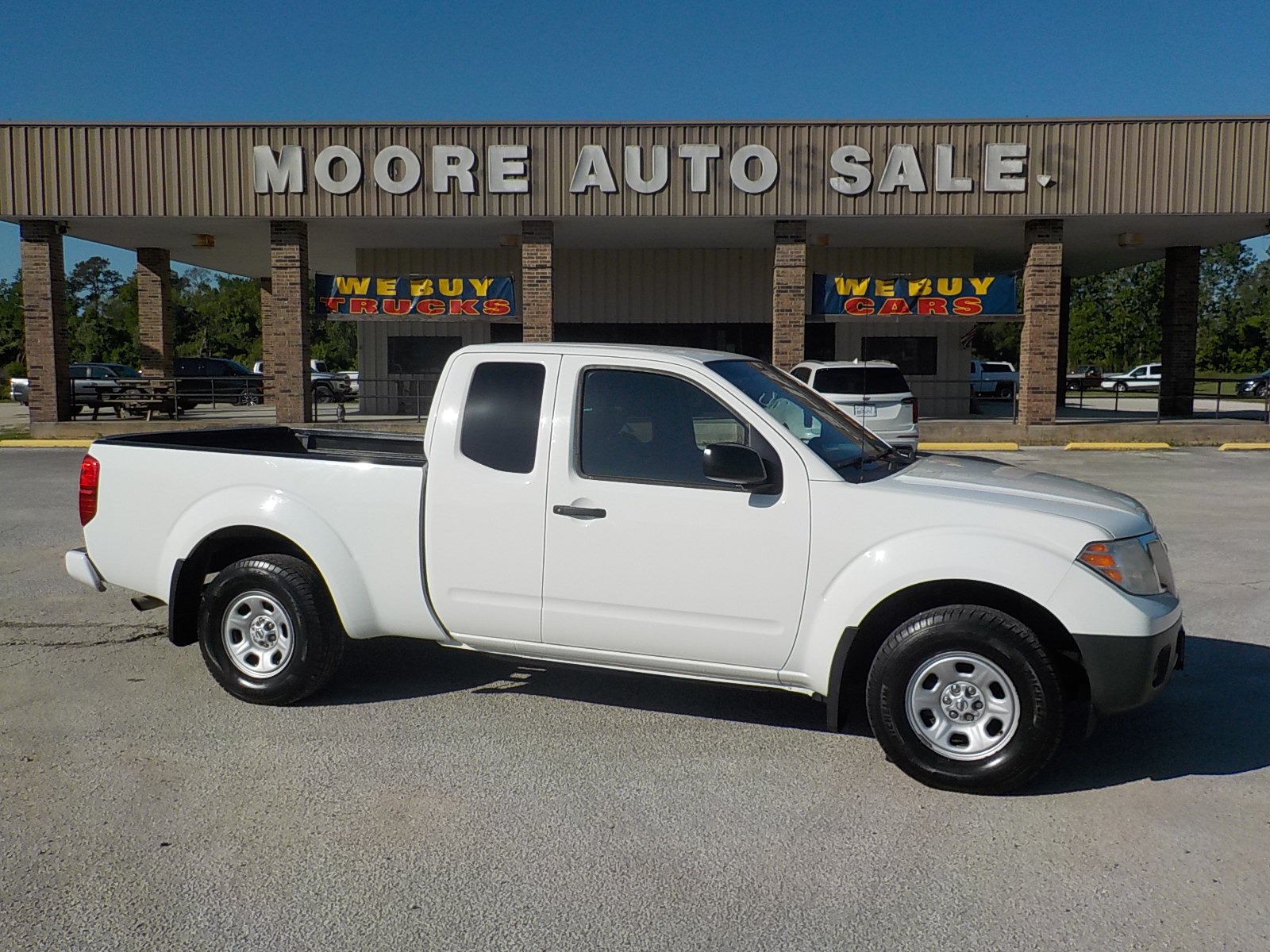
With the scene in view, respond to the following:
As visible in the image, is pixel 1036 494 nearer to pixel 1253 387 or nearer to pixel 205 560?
pixel 205 560

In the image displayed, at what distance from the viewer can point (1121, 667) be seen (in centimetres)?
432

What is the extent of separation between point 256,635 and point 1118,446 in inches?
725

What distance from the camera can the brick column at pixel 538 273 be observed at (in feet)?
69.2

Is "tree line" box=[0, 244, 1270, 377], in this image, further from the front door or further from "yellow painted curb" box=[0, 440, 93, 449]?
the front door

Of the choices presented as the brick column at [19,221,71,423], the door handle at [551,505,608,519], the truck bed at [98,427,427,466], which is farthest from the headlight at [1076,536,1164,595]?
the brick column at [19,221,71,423]

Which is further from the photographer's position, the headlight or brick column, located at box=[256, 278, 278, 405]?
brick column, located at box=[256, 278, 278, 405]

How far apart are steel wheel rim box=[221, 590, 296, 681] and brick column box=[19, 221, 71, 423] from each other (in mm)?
18697

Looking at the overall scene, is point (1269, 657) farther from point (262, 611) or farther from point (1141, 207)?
point (1141, 207)

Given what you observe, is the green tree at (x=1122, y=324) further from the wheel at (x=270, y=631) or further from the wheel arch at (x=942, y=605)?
the wheel at (x=270, y=631)

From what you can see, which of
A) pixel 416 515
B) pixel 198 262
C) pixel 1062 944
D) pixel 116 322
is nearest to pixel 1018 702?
pixel 1062 944

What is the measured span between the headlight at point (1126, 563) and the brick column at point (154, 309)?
1018 inches

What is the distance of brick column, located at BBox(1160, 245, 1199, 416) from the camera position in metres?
24.9

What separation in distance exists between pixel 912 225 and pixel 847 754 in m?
18.6

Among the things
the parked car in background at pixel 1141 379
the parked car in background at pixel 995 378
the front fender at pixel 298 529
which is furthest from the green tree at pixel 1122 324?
the front fender at pixel 298 529
